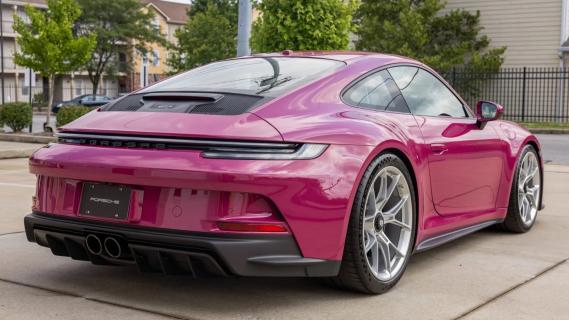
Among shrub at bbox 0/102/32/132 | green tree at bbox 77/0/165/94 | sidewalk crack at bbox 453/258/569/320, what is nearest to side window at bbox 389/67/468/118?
sidewalk crack at bbox 453/258/569/320

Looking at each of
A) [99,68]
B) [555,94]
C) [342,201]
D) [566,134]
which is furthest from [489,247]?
[99,68]

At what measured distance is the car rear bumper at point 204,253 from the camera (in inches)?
131

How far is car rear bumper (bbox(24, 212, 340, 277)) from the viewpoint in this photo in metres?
3.34

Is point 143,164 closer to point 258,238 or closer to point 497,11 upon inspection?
point 258,238

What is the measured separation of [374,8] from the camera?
27.0 m

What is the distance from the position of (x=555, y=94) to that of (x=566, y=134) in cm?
523

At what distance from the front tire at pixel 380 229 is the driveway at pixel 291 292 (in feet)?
0.37

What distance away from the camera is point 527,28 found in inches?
1040

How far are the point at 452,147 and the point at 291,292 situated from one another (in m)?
1.46

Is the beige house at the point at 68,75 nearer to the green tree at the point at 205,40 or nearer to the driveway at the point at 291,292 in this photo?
the green tree at the point at 205,40

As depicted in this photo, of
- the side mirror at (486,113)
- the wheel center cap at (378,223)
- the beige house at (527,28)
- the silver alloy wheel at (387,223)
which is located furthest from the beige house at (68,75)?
the wheel center cap at (378,223)

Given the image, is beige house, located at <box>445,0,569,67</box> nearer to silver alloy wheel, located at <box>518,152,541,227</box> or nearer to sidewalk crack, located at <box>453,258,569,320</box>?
silver alloy wheel, located at <box>518,152,541,227</box>

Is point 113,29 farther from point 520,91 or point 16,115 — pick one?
point 16,115

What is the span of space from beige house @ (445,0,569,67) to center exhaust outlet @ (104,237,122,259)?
2422 cm
